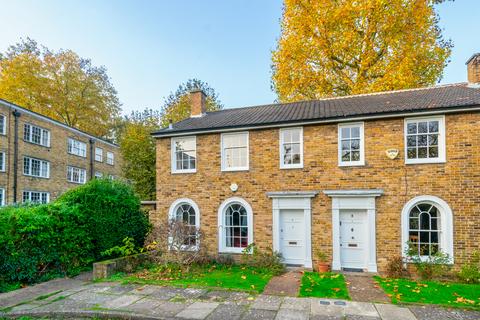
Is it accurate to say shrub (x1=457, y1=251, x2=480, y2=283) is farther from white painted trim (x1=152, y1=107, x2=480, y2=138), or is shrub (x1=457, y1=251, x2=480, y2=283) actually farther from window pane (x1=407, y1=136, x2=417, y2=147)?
white painted trim (x1=152, y1=107, x2=480, y2=138)

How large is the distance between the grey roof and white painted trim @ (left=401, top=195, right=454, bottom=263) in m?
3.06

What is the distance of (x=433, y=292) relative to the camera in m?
7.90

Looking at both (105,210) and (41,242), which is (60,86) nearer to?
(105,210)

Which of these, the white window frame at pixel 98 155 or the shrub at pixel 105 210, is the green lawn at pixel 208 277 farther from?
the white window frame at pixel 98 155

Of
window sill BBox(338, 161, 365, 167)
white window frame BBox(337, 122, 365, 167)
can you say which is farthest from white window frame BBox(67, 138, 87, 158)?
window sill BBox(338, 161, 365, 167)

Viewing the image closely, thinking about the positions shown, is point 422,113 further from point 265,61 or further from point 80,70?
point 80,70

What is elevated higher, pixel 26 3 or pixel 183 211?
pixel 26 3

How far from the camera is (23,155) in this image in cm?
2175

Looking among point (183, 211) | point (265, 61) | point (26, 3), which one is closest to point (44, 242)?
point (183, 211)

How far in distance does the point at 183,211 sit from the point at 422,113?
10.00m

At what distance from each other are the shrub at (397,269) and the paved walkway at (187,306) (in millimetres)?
3088

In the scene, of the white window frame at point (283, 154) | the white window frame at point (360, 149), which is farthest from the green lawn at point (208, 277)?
the white window frame at point (360, 149)

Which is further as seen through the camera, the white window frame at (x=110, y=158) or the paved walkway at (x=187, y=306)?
the white window frame at (x=110, y=158)

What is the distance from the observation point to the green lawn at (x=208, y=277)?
8.84m
